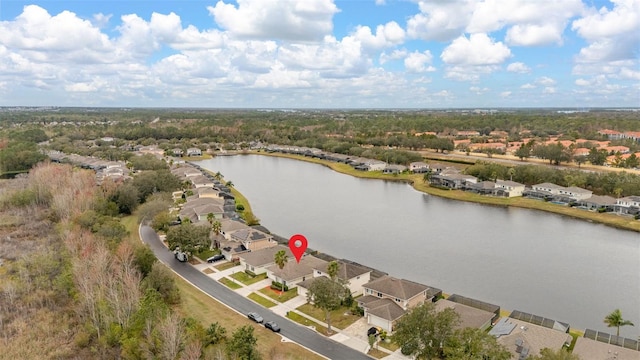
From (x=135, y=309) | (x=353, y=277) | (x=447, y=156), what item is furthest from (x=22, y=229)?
(x=447, y=156)

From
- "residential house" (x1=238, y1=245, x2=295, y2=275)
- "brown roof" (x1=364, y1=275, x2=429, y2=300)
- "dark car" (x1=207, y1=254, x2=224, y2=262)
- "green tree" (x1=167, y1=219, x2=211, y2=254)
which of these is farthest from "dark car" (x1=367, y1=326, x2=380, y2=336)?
"green tree" (x1=167, y1=219, x2=211, y2=254)

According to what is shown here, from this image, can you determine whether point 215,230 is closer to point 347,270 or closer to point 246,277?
point 246,277

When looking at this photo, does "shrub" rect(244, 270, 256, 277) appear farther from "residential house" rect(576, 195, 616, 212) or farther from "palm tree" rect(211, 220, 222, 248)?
"residential house" rect(576, 195, 616, 212)

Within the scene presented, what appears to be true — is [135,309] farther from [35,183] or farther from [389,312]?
[35,183]

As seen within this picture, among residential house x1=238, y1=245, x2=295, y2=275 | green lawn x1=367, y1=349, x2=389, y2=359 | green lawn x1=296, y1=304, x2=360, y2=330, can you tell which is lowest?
green lawn x1=296, y1=304, x2=360, y2=330

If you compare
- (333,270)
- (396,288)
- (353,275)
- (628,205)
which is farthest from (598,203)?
(333,270)
